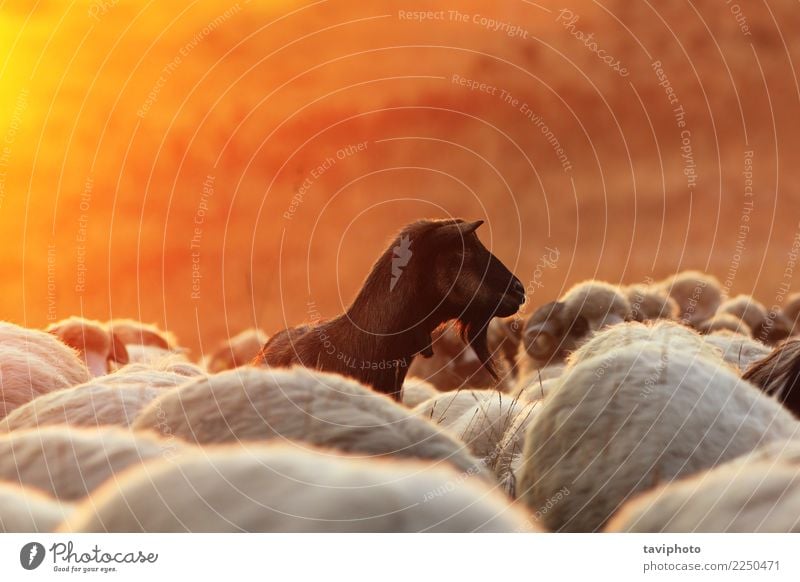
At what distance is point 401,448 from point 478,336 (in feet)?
4.27

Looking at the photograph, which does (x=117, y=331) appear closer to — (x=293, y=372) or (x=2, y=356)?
(x=2, y=356)

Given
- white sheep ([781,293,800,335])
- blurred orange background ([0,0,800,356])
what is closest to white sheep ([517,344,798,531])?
blurred orange background ([0,0,800,356])

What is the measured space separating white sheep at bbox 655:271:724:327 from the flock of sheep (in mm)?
1326

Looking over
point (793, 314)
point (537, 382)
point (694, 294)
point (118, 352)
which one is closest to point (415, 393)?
point (537, 382)

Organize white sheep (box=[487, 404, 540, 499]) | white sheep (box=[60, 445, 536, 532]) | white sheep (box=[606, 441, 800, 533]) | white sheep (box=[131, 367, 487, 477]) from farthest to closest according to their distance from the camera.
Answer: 1. white sheep (box=[487, 404, 540, 499])
2. white sheep (box=[606, 441, 800, 533])
3. white sheep (box=[131, 367, 487, 477])
4. white sheep (box=[60, 445, 536, 532])

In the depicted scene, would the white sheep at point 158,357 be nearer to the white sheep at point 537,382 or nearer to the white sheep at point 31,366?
the white sheep at point 31,366

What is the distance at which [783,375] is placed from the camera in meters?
2.80

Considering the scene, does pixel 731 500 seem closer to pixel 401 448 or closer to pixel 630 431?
pixel 630 431

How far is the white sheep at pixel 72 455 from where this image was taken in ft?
6.48

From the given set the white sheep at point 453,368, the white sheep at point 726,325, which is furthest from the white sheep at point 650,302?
the white sheep at point 453,368

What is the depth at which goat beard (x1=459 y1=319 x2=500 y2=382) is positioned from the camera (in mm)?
2998

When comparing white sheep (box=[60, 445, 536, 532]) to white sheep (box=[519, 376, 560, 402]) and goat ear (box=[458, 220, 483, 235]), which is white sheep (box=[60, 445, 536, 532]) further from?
white sheep (box=[519, 376, 560, 402])

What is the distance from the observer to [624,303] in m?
4.05
